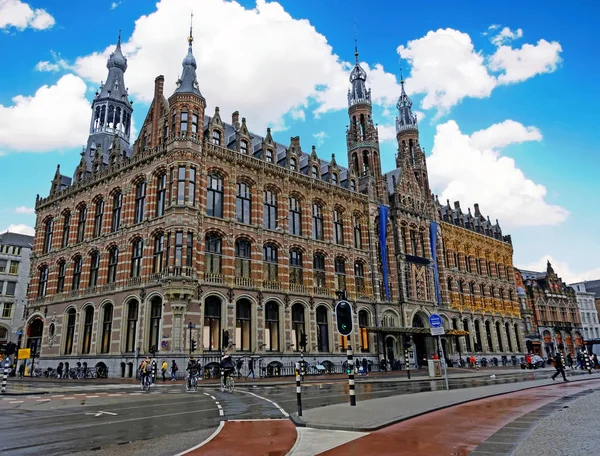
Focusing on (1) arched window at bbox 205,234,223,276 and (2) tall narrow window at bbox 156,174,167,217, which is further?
(2) tall narrow window at bbox 156,174,167,217

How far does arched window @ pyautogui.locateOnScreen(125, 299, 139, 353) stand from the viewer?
36.4 meters

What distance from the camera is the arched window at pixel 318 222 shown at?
150 ft

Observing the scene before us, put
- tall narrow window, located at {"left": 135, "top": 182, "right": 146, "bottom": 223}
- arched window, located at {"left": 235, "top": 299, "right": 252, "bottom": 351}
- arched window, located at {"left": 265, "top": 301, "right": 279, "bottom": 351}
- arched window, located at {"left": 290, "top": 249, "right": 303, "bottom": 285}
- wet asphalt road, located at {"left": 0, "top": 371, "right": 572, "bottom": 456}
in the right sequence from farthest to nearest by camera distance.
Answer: arched window, located at {"left": 290, "top": 249, "right": 303, "bottom": 285}
tall narrow window, located at {"left": 135, "top": 182, "right": 146, "bottom": 223}
arched window, located at {"left": 265, "top": 301, "right": 279, "bottom": 351}
arched window, located at {"left": 235, "top": 299, "right": 252, "bottom": 351}
wet asphalt road, located at {"left": 0, "top": 371, "right": 572, "bottom": 456}

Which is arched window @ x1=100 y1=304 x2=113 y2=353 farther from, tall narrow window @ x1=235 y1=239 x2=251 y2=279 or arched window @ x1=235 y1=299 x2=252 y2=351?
tall narrow window @ x1=235 y1=239 x2=251 y2=279

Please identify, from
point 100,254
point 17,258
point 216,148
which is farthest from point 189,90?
point 17,258

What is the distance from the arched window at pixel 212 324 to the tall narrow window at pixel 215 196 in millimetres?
7163

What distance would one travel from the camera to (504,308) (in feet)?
229

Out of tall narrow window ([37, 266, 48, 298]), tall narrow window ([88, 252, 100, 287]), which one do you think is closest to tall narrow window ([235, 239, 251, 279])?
tall narrow window ([88, 252, 100, 287])

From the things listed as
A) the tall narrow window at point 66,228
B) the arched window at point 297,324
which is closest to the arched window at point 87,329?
the tall narrow window at point 66,228

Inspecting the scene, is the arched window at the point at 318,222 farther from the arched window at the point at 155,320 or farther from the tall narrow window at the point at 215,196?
the arched window at the point at 155,320

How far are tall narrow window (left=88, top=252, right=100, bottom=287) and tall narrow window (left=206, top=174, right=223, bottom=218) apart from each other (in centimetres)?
1236

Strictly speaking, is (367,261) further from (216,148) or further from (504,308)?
(504,308)

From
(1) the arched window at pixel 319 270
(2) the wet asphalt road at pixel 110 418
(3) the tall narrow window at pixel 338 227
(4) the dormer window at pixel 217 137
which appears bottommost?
(2) the wet asphalt road at pixel 110 418

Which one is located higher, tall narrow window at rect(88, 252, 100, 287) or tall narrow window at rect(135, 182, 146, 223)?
tall narrow window at rect(135, 182, 146, 223)
